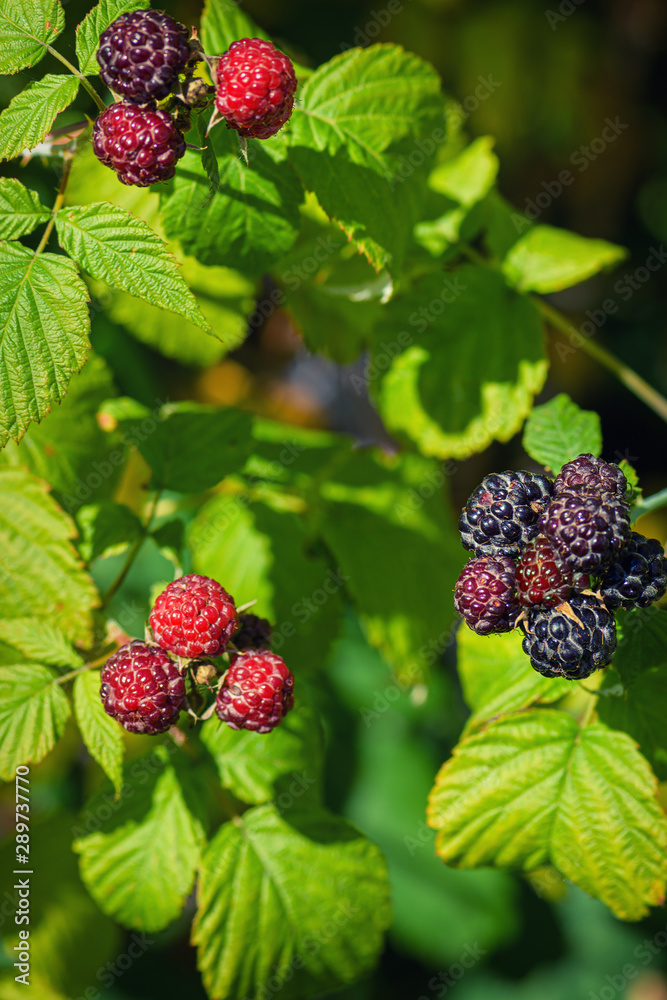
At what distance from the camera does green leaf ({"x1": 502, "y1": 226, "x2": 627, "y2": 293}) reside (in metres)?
1.52

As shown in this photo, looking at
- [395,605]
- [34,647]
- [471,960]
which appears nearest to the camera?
[34,647]

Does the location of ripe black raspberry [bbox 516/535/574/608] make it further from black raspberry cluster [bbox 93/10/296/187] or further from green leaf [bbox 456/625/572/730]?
black raspberry cluster [bbox 93/10/296/187]

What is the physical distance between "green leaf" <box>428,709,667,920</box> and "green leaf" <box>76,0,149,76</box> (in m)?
1.01

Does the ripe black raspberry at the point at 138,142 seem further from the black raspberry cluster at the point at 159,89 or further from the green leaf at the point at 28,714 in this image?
the green leaf at the point at 28,714

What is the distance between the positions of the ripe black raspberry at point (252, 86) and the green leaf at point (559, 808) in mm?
839

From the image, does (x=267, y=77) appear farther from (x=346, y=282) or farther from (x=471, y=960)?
(x=471, y=960)

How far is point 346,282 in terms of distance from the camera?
1.46 metres

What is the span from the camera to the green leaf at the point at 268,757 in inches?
49.3

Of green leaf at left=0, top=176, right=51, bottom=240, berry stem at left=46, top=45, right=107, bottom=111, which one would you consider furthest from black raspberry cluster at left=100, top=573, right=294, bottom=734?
berry stem at left=46, top=45, right=107, bottom=111

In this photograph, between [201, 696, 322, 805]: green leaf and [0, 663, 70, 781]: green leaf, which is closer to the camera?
[0, 663, 70, 781]: green leaf

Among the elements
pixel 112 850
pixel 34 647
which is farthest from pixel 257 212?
pixel 112 850

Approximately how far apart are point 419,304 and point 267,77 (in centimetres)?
65

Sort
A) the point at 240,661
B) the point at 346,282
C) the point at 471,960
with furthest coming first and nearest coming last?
1. the point at 471,960
2. the point at 346,282
3. the point at 240,661

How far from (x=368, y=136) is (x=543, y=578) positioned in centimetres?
70
